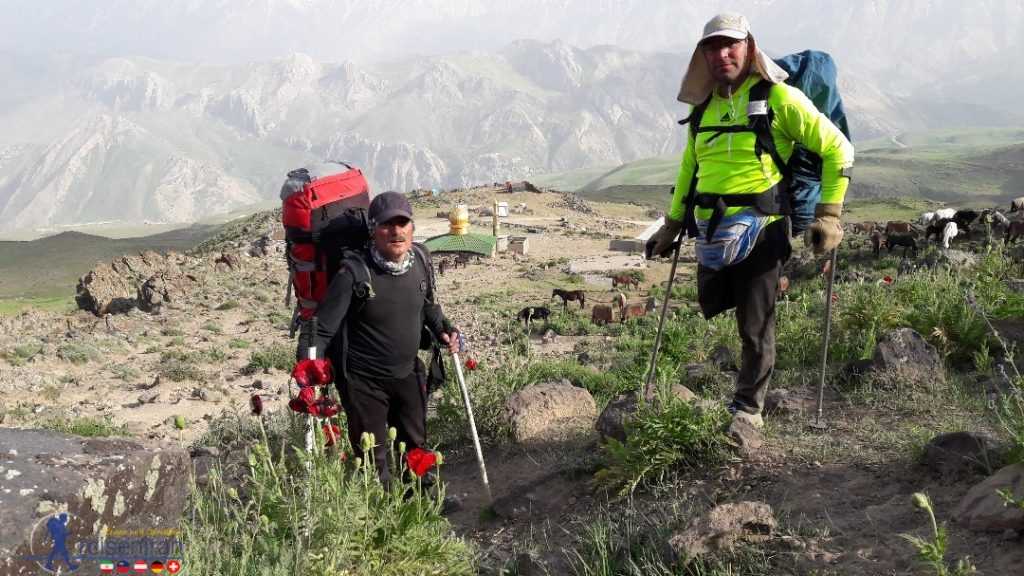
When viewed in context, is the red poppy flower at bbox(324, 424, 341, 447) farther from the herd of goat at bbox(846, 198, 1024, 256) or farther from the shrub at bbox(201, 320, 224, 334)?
the herd of goat at bbox(846, 198, 1024, 256)

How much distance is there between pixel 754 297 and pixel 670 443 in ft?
2.77

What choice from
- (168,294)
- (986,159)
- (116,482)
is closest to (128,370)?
(168,294)

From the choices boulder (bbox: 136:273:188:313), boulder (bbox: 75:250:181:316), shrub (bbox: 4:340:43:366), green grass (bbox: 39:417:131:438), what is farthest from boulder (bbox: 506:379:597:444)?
boulder (bbox: 75:250:181:316)

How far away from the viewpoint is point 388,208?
3.57 metres

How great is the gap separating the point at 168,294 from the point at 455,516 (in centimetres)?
1567

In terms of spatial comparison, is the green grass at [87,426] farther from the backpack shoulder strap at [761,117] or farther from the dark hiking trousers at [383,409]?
the backpack shoulder strap at [761,117]

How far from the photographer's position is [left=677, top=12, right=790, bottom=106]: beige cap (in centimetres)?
345

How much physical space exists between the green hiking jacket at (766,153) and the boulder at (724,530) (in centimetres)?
146

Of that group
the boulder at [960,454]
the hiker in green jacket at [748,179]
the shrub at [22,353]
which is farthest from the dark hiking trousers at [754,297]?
the shrub at [22,353]

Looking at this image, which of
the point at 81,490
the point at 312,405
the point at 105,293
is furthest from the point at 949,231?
the point at 105,293

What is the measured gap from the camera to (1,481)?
2.08m

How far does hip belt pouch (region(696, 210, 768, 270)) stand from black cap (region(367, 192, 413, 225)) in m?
1.50

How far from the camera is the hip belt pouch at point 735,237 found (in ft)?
11.6

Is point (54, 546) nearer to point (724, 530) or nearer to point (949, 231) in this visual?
point (724, 530)
